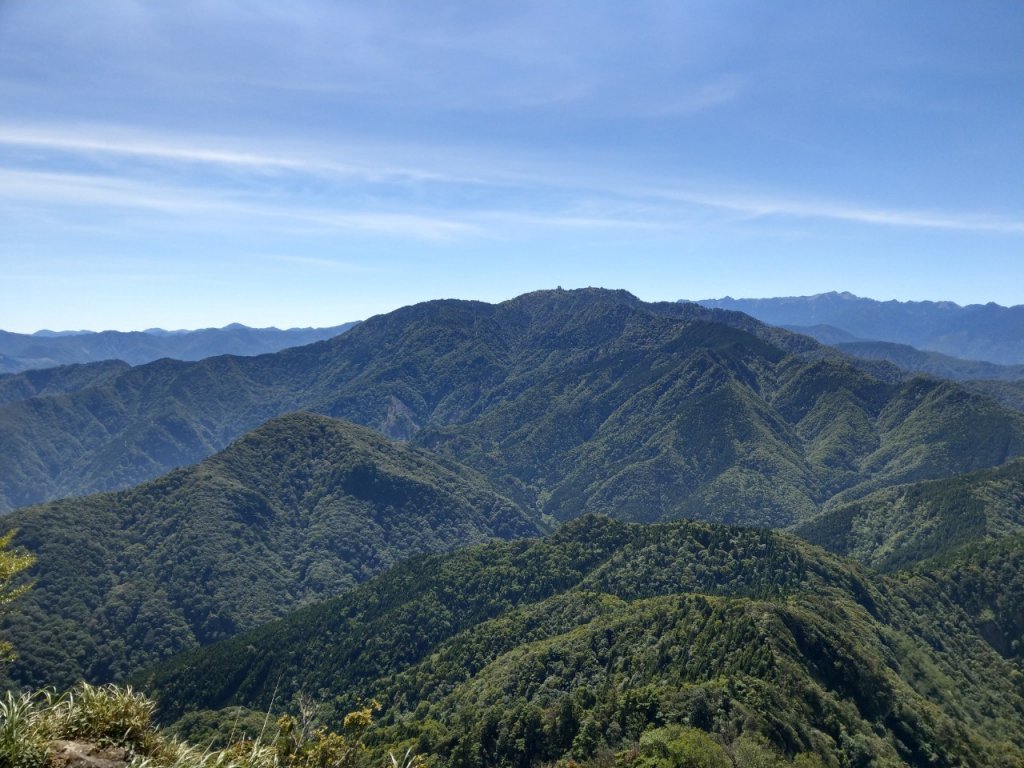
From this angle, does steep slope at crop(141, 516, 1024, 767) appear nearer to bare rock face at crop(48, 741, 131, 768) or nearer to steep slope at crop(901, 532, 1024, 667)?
steep slope at crop(901, 532, 1024, 667)

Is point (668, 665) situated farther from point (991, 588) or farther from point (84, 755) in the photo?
point (991, 588)

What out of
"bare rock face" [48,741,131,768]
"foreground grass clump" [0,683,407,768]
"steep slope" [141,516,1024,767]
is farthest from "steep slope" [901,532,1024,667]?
"bare rock face" [48,741,131,768]

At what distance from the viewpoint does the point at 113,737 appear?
805 inches

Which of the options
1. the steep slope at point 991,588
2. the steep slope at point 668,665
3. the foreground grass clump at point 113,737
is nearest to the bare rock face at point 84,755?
the foreground grass clump at point 113,737

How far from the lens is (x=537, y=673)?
392 feet

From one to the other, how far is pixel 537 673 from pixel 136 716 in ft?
359

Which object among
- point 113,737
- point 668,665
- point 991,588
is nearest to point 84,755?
point 113,737

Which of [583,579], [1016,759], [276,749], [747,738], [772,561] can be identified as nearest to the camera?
[276,749]

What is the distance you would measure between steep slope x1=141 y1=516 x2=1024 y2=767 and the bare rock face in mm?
75718

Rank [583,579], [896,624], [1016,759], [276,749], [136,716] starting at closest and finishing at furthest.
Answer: [136,716], [276,749], [1016,759], [896,624], [583,579]

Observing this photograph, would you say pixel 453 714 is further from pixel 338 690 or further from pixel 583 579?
pixel 583 579

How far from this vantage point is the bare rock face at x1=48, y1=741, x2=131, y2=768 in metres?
18.3

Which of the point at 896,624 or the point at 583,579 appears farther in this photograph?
the point at 583,579

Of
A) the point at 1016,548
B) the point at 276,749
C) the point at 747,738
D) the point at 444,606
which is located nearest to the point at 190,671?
the point at 444,606
